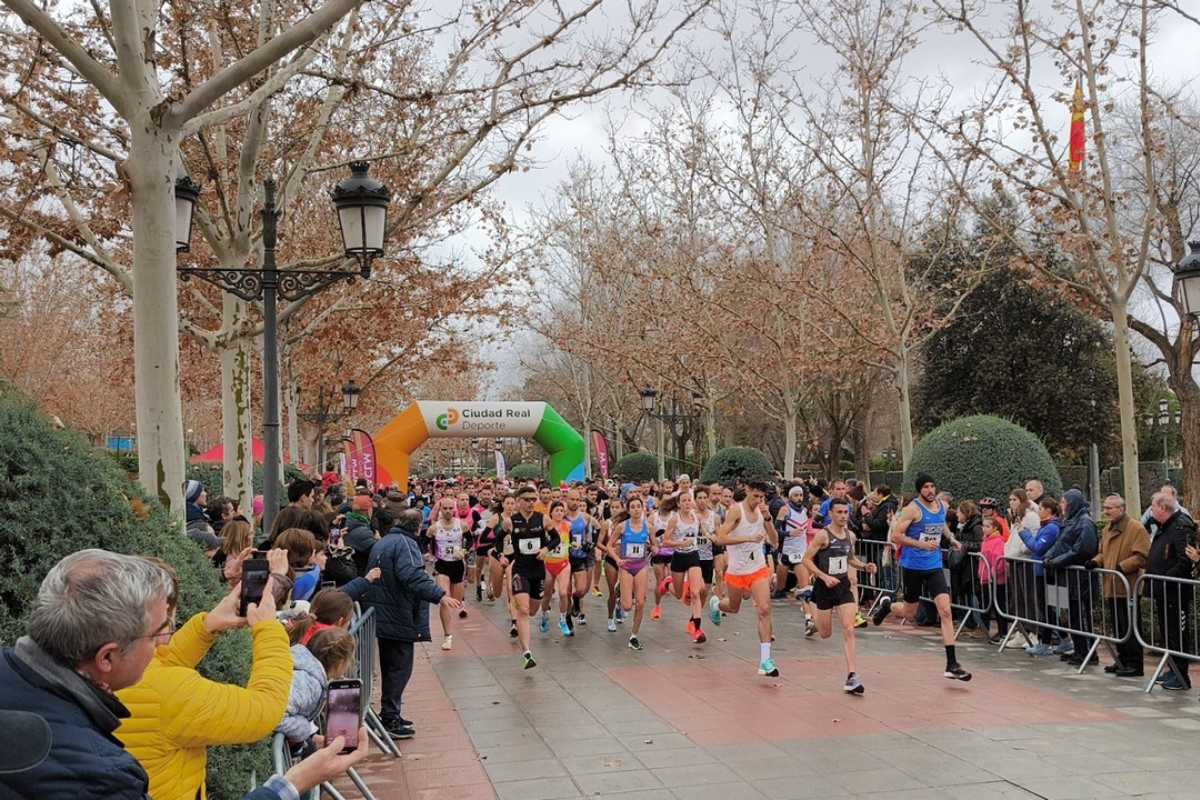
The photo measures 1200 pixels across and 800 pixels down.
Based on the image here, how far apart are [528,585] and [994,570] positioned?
5.26 metres

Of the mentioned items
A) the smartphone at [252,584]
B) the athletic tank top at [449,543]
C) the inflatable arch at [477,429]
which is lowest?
the athletic tank top at [449,543]

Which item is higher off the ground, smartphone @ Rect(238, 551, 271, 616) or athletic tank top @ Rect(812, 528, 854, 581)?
smartphone @ Rect(238, 551, 271, 616)

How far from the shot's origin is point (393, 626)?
8375 mm

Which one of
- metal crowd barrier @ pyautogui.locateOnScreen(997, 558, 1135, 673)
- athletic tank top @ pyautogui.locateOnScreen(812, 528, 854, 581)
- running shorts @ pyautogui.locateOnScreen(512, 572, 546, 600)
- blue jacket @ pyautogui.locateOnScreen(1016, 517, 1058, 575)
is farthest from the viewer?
running shorts @ pyautogui.locateOnScreen(512, 572, 546, 600)

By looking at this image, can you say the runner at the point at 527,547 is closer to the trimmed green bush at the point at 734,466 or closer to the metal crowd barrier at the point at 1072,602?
the metal crowd barrier at the point at 1072,602

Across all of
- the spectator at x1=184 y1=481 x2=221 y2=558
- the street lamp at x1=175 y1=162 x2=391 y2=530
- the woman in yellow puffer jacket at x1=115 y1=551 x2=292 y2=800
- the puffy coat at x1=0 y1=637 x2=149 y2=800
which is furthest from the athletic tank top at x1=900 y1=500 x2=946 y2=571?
the puffy coat at x1=0 y1=637 x2=149 y2=800

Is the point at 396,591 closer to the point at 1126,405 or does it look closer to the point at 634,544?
the point at 634,544

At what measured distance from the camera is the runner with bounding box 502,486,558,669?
11.7 metres

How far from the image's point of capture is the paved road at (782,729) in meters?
6.81

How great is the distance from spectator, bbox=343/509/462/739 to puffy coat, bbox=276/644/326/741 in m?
3.31

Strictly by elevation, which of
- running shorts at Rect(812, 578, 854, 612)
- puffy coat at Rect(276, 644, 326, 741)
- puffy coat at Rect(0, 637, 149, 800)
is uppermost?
puffy coat at Rect(0, 637, 149, 800)

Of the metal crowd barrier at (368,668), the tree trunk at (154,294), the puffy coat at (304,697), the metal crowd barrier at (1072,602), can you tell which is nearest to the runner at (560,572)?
the metal crowd barrier at (368,668)

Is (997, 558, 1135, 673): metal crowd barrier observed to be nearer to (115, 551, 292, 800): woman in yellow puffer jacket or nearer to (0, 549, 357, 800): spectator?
(115, 551, 292, 800): woman in yellow puffer jacket

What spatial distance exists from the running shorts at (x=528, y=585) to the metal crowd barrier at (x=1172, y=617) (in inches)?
238
